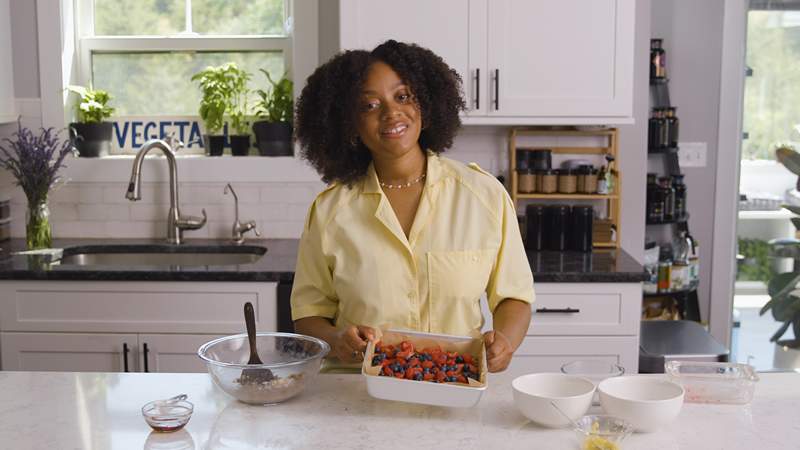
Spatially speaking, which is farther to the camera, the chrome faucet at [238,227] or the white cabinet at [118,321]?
the chrome faucet at [238,227]

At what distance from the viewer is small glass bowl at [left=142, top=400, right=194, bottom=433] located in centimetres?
174

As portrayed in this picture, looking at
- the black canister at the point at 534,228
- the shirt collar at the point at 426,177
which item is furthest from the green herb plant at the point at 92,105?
the shirt collar at the point at 426,177

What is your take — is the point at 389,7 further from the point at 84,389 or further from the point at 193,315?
the point at 84,389

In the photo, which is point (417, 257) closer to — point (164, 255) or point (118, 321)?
point (118, 321)

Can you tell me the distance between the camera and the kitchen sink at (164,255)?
3872mm

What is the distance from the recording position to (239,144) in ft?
13.3

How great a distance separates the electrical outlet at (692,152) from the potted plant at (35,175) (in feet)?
9.77

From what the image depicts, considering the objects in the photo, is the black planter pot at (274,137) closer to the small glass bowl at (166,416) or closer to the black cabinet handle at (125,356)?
the black cabinet handle at (125,356)

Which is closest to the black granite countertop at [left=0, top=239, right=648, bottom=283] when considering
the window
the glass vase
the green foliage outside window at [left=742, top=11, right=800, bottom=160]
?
the glass vase

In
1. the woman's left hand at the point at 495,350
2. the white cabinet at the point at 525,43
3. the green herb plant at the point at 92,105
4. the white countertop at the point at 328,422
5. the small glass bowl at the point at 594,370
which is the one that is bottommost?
the white countertop at the point at 328,422

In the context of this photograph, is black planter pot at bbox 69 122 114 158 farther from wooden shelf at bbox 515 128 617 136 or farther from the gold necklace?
the gold necklace

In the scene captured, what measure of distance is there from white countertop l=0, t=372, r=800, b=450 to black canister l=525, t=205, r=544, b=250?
1.81 metres

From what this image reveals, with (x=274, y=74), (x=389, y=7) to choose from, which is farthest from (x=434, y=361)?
(x=274, y=74)

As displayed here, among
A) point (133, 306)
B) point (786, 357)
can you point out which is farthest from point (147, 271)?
point (786, 357)
